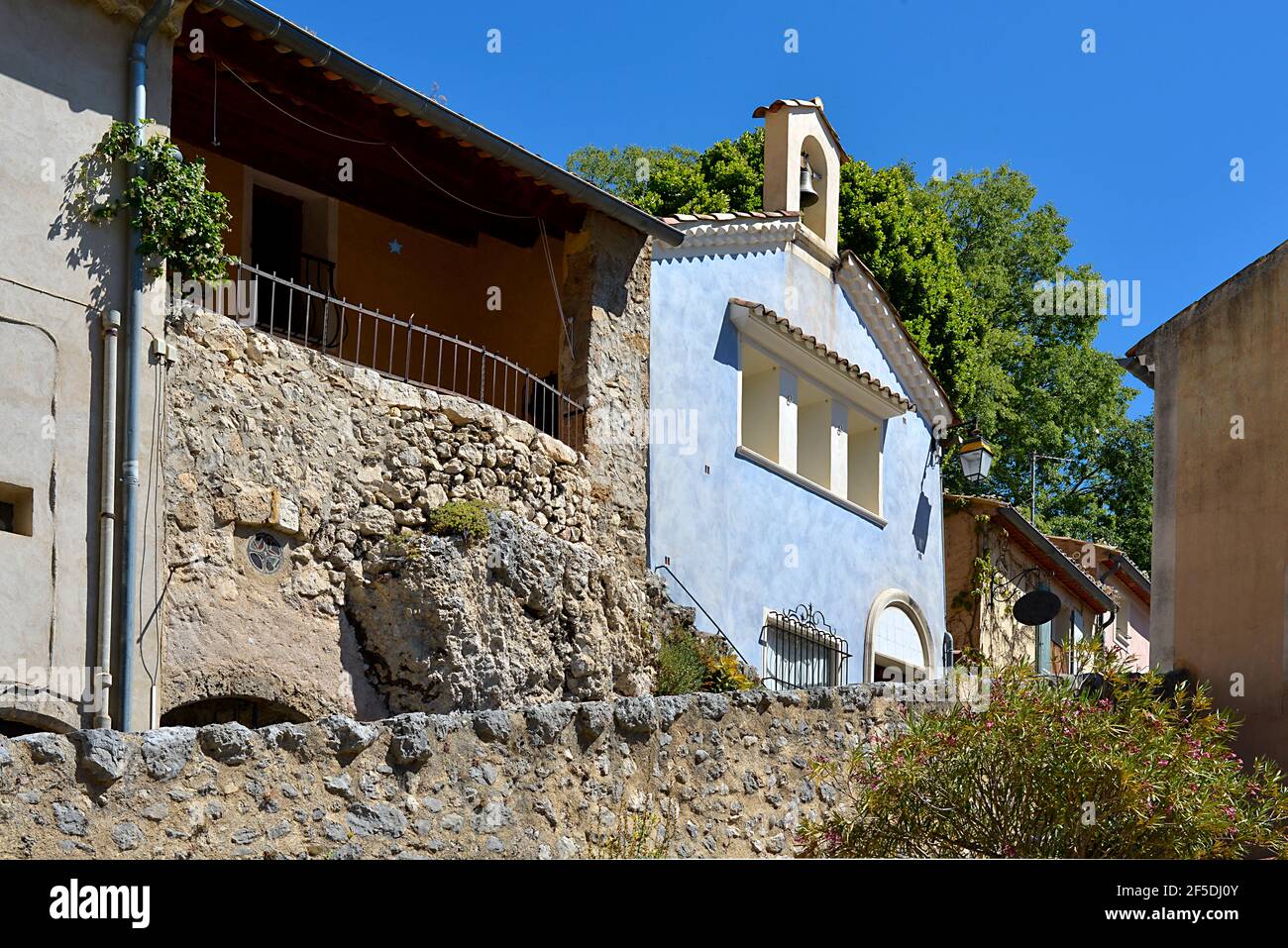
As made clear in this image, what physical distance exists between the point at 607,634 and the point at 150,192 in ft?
17.1

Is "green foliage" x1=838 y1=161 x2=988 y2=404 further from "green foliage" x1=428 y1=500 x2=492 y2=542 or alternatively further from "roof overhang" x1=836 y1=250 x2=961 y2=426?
"green foliage" x1=428 y1=500 x2=492 y2=542

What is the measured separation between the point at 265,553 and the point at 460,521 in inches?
66.9

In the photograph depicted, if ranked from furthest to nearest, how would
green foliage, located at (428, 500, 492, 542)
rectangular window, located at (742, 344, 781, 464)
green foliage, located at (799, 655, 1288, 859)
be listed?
rectangular window, located at (742, 344, 781, 464)
green foliage, located at (428, 500, 492, 542)
green foliage, located at (799, 655, 1288, 859)

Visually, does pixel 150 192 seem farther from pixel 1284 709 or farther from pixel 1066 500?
pixel 1066 500

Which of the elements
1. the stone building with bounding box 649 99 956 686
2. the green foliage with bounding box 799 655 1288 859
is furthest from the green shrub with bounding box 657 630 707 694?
the green foliage with bounding box 799 655 1288 859

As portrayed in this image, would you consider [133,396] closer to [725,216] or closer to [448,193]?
[448,193]

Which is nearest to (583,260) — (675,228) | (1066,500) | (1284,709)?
(675,228)

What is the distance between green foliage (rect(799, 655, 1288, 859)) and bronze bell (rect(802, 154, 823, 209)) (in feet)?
37.3

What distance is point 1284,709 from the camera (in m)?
13.6

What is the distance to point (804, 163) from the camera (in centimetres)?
2083

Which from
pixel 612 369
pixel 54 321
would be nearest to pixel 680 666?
pixel 612 369

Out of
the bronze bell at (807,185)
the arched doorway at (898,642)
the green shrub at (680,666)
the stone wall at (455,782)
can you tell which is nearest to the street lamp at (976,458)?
the arched doorway at (898,642)

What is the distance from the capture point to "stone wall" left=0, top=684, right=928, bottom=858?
7.84 meters

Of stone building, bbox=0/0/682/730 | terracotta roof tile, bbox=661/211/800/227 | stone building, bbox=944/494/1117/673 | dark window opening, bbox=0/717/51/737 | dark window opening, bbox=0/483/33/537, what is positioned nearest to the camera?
dark window opening, bbox=0/717/51/737
